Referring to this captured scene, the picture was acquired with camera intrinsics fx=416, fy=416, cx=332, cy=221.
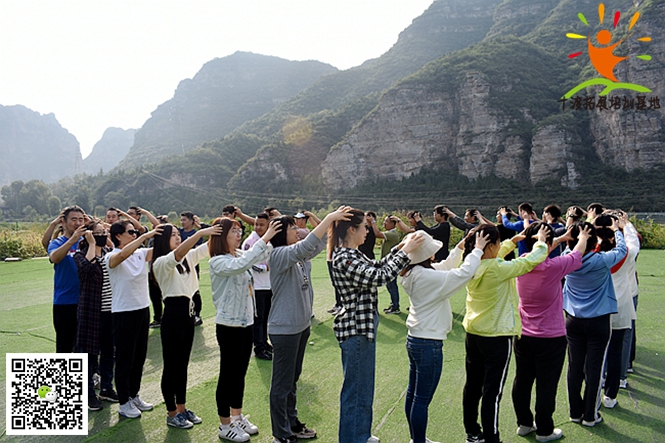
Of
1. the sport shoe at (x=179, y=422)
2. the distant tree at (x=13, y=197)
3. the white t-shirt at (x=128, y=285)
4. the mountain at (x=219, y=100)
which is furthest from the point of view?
the mountain at (x=219, y=100)

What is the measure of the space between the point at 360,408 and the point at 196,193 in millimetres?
72245

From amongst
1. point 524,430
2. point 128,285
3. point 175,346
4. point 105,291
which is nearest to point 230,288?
point 175,346

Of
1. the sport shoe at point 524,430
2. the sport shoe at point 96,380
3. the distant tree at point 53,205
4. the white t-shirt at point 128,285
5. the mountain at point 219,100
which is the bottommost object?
the distant tree at point 53,205

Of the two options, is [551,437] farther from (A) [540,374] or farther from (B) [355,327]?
(B) [355,327]

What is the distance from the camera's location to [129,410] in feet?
11.8

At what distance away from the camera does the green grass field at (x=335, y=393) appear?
3.30m

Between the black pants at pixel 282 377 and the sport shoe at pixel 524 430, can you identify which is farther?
the sport shoe at pixel 524 430

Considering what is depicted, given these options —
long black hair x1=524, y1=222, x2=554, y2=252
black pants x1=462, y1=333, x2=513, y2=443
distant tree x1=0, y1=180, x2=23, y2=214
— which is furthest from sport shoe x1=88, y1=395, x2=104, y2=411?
distant tree x1=0, y1=180, x2=23, y2=214

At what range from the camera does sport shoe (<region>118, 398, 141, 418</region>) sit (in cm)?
359

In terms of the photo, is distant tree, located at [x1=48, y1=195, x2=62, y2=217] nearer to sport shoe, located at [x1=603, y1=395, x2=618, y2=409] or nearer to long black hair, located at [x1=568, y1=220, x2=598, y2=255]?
long black hair, located at [x1=568, y1=220, x2=598, y2=255]

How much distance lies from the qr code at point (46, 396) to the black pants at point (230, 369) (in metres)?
1.18

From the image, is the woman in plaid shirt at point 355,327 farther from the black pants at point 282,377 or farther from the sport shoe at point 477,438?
the sport shoe at point 477,438

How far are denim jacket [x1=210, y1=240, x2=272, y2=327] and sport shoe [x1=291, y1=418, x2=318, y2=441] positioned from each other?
2.95 feet

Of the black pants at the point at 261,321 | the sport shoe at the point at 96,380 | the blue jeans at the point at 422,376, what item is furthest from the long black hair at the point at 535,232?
the sport shoe at the point at 96,380
